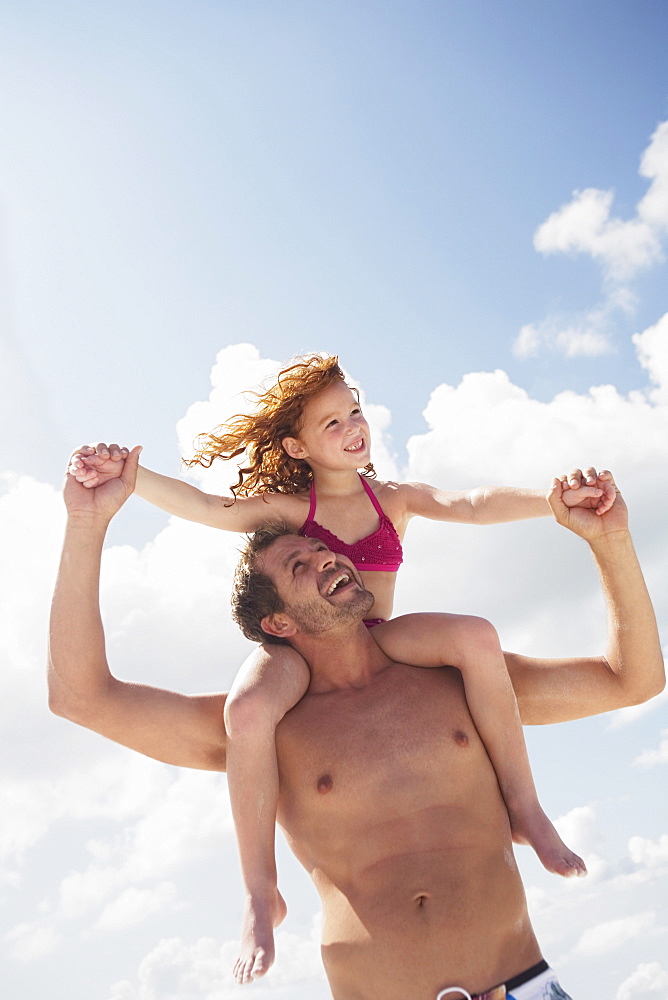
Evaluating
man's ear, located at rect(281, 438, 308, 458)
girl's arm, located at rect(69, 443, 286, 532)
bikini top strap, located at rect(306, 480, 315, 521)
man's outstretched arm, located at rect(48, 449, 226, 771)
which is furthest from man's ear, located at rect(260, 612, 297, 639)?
man's ear, located at rect(281, 438, 308, 458)

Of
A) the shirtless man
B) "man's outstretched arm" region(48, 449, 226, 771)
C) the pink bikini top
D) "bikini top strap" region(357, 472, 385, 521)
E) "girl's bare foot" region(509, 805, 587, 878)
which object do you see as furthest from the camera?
"bikini top strap" region(357, 472, 385, 521)

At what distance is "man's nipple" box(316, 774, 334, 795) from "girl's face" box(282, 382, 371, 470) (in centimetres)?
188

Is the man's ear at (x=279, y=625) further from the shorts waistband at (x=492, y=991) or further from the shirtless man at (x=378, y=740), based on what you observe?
the shorts waistband at (x=492, y=991)

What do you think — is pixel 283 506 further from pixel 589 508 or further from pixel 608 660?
pixel 608 660

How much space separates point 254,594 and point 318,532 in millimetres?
705

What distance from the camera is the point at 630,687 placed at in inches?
181

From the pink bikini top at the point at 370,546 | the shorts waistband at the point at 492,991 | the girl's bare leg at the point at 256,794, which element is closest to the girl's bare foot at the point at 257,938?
the girl's bare leg at the point at 256,794

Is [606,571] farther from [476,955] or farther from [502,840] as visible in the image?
[476,955]

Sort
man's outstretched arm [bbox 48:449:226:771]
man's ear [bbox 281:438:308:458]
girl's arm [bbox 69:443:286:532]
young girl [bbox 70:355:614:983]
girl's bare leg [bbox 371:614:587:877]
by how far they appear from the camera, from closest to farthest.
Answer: young girl [bbox 70:355:614:983] < girl's bare leg [bbox 371:614:587:877] < man's outstretched arm [bbox 48:449:226:771] < girl's arm [bbox 69:443:286:532] < man's ear [bbox 281:438:308:458]

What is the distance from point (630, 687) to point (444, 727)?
115 cm

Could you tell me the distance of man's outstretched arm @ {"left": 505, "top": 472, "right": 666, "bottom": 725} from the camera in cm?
450

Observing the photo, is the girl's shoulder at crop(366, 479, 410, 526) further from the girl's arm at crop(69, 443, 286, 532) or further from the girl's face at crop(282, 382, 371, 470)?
the girl's arm at crop(69, 443, 286, 532)

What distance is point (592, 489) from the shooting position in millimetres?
4500

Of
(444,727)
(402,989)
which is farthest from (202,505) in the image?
(402,989)
